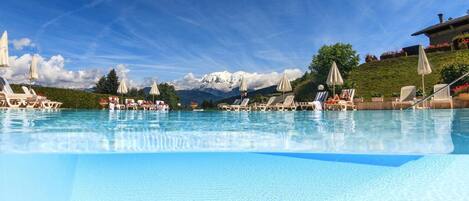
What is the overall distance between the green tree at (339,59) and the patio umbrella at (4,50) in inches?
750

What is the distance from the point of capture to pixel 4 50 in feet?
48.1

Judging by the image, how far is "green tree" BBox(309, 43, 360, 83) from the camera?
25.0 m

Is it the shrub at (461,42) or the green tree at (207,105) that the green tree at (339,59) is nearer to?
the shrub at (461,42)

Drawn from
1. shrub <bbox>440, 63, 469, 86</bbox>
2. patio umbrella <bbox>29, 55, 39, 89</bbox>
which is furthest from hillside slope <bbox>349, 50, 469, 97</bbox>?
patio umbrella <bbox>29, 55, 39, 89</bbox>

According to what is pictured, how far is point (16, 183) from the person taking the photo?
348 centimetres

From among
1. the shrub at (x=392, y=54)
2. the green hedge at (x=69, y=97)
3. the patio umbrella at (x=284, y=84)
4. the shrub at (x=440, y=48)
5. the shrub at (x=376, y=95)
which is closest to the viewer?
the patio umbrella at (x=284, y=84)

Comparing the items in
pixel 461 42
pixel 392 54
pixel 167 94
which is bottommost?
pixel 167 94

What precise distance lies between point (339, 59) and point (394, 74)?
4364mm

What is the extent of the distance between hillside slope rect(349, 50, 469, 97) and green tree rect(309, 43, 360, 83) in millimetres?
1299

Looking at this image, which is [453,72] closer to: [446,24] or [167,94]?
[446,24]

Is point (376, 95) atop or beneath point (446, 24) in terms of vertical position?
beneath

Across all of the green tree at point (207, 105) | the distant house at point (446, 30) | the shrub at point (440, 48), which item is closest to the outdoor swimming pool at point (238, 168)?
the green tree at point (207, 105)

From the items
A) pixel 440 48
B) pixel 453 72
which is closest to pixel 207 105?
pixel 453 72

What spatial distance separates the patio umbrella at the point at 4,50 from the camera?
1450 cm
